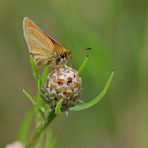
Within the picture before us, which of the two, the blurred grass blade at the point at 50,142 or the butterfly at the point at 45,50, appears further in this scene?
the blurred grass blade at the point at 50,142

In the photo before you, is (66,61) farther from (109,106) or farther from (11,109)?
(11,109)

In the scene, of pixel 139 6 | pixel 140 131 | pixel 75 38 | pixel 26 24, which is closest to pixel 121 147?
pixel 140 131

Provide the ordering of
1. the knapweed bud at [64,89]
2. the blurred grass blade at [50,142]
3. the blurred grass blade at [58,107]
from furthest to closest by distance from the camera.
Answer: the blurred grass blade at [50,142] → the knapweed bud at [64,89] → the blurred grass blade at [58,107]

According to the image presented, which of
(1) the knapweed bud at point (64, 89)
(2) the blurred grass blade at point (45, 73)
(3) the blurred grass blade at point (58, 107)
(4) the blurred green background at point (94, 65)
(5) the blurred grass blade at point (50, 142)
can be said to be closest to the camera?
(3) the blurred grass blade at point (58, 107)

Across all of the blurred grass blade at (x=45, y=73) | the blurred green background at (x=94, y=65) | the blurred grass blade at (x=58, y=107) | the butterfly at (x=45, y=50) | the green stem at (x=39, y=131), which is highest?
the butterfly at (x=45, y=50)

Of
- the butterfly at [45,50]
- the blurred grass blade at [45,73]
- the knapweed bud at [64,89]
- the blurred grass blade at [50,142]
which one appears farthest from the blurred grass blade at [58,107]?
the blurred grass blade at [50,142]

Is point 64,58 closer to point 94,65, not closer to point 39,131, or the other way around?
point 39,131

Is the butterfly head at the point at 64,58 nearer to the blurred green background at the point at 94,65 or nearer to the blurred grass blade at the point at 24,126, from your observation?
the blurred grass blade at the point at 24,126

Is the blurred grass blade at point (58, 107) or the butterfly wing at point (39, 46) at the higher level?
the butterfly wing at point (39, 46)
